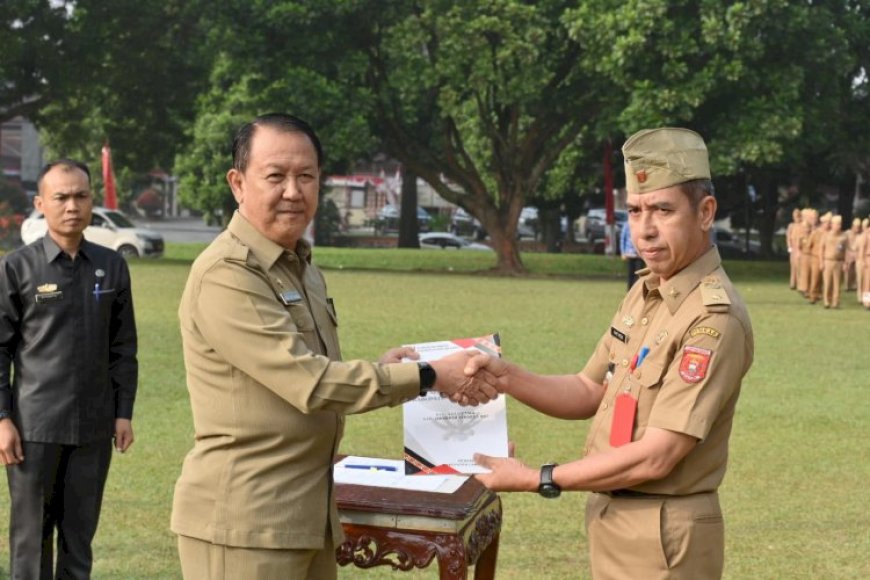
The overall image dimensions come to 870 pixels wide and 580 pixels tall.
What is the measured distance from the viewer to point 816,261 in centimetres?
2328

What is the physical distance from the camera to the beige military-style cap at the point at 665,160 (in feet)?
10.4

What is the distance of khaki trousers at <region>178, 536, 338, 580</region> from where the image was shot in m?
3.14

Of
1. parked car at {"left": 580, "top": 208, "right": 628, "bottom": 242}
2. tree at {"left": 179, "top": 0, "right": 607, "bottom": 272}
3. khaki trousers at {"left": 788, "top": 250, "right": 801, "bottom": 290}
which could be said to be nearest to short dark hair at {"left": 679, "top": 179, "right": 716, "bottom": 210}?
khaki trousers at {"left": 788, "top": 250, "right": 801, "bottom": 290}

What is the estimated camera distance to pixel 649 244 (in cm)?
325

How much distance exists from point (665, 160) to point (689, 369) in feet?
1.79

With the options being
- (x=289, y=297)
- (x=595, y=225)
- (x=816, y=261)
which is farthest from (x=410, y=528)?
(x=595, y=225)

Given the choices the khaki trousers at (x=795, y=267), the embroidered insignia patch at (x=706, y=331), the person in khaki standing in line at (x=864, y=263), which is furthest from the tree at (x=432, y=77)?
the embroidered insignia patch at (x=706, y=331)

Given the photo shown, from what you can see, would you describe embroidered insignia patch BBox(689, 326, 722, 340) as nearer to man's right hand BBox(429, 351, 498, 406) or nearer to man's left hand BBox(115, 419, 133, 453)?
man's right hand BBox(429, 351, 498, 406)

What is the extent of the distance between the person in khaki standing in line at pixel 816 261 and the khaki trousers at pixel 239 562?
68.5 feet

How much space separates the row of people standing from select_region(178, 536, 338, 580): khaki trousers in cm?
2040

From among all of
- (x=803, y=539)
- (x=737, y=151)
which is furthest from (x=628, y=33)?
(x=803, y=539)

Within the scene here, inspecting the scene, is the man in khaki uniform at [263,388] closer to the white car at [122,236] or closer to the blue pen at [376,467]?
the blue pen at [376,467]

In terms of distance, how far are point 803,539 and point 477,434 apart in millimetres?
3935

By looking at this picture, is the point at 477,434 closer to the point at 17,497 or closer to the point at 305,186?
the point at 305,186
